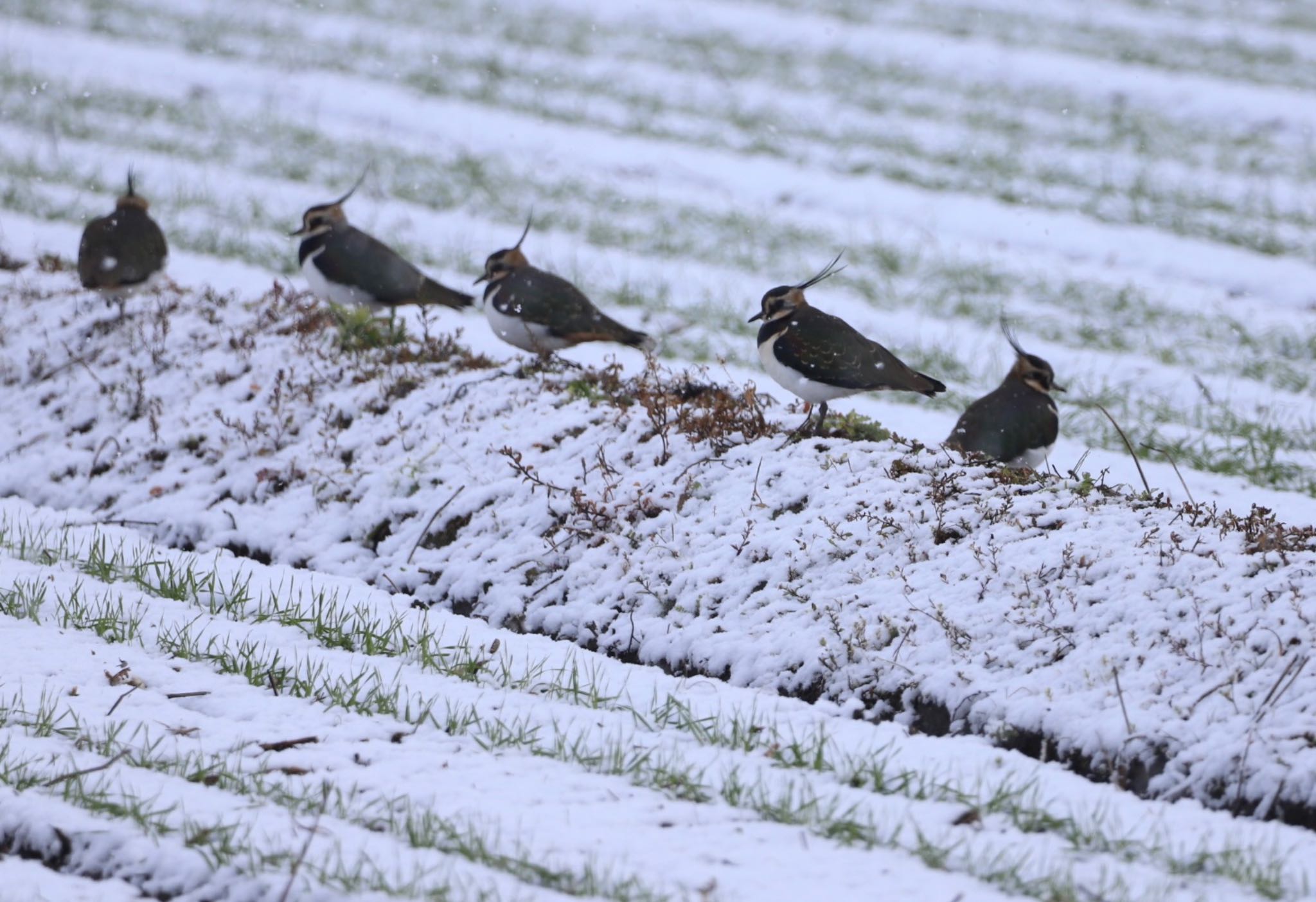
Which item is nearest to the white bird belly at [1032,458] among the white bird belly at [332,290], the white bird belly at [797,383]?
the white bird belly at [797,383]

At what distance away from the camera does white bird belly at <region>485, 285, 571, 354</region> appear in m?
8.06

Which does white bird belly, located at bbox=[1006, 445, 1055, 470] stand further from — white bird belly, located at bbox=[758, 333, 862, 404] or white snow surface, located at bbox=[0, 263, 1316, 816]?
white bird belly, located at bbox=[758, 333, 862, 404]

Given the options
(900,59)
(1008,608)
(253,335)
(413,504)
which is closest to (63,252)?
(253,335)

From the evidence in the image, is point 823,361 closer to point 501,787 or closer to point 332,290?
point 501,787

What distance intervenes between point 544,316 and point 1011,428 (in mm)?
2776

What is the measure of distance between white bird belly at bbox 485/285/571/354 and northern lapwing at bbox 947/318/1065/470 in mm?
2455

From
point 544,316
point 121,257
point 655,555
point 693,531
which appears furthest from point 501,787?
point 121,257

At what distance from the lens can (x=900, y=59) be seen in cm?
2041

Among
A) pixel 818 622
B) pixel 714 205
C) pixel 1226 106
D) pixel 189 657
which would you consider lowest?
pixel 189 657

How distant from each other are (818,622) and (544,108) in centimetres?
1276

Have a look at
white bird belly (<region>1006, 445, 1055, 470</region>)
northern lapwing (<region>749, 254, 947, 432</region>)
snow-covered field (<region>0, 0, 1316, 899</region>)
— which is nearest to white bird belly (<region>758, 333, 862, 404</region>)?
northern lapwing (<region>749, 254, 947, 432</region>)

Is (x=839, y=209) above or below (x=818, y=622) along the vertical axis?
above

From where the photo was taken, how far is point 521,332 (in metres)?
8.11

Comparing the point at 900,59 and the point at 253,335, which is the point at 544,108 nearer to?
the point at 900,59
